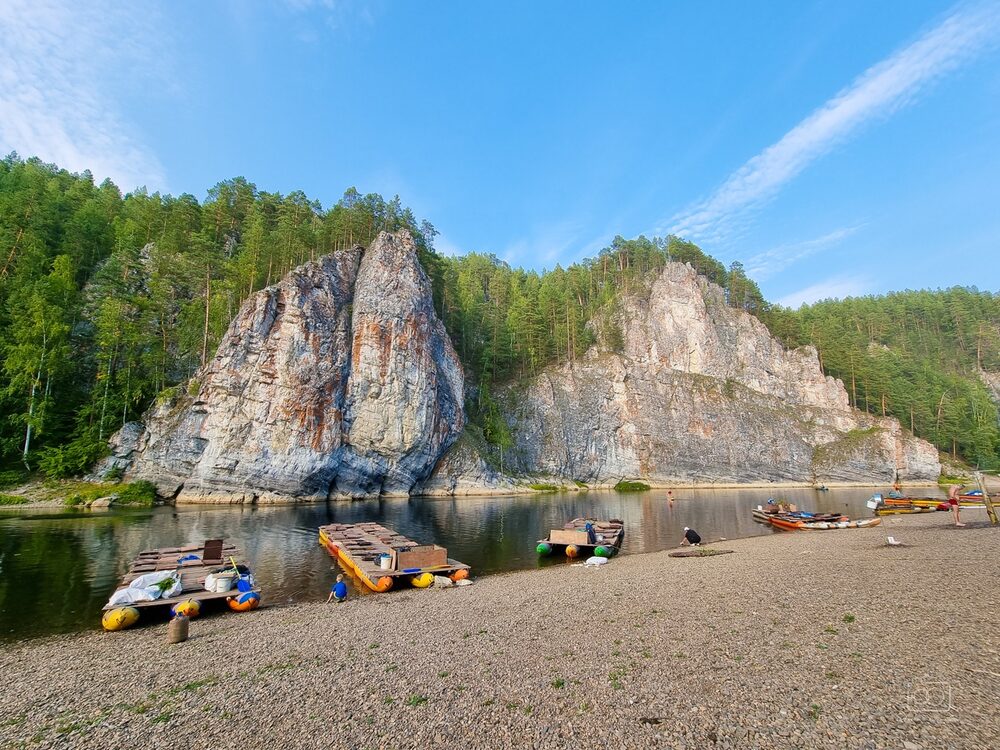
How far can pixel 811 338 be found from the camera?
9525 centimetres

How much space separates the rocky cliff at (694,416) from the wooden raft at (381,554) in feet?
172

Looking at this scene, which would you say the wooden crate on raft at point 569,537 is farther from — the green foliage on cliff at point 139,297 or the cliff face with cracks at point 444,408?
the green foliage on cliff at point 139,297

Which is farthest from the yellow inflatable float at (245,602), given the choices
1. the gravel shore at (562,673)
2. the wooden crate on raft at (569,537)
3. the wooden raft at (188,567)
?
the wooden crate on raft at (569,537)

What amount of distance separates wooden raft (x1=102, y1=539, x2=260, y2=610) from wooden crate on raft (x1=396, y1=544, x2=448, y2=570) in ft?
18.9

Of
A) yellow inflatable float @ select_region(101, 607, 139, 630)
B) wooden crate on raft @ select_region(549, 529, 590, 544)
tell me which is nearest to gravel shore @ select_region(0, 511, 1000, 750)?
yellow inflatable float @ select_region(101, 607, 139, 630)

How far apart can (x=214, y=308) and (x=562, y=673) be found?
2505 inches

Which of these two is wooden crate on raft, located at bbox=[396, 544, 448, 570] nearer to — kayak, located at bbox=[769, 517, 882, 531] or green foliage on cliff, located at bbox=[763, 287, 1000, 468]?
kayak, located at bbox=[769, 517, 882, 531]

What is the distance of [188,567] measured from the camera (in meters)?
19.8

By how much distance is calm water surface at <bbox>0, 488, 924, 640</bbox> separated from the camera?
17516 millimetres

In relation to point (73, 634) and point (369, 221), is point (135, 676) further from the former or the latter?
point (369, 221)

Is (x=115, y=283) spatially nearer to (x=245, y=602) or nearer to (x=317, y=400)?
(x=317, y=400)

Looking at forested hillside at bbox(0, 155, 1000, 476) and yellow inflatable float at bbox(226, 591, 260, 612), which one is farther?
forested hillside at bbox(0, 155, 1000, 476)

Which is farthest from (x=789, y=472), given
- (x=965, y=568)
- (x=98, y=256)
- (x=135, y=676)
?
(x=98, y=256)

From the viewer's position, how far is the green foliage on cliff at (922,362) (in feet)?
293
